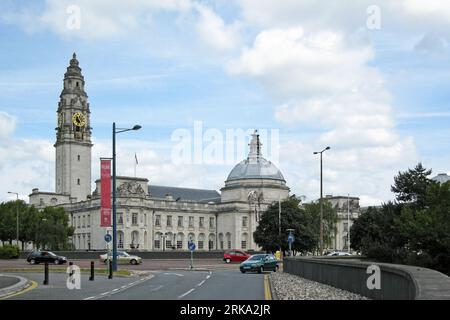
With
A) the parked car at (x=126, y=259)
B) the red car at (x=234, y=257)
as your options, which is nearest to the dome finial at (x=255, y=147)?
the red car at (x=234, y=257)

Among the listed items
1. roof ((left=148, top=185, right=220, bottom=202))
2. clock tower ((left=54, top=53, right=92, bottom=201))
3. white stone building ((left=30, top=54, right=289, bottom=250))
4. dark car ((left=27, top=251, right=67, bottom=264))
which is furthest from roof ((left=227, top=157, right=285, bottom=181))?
dark car ((left=27, top=251, right=67, bottom=264))

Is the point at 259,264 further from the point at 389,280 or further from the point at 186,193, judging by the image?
the point at 186,193

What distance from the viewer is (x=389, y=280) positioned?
776 inches

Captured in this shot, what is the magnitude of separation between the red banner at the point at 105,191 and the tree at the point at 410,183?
29.2 meters

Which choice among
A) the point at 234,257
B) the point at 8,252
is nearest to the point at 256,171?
the point at 234,257

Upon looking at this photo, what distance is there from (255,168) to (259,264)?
114477mm

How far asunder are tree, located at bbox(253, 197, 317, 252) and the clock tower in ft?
225

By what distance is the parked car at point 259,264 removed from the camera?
49719 mm

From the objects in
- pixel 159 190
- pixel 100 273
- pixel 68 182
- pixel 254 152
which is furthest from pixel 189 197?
pixel 100 273

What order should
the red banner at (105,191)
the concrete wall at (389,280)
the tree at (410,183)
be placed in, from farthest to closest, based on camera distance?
the tree at (410,183), the red banner at (105,191), the concrete wall at (389,280)

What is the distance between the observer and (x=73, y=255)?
84.3 m

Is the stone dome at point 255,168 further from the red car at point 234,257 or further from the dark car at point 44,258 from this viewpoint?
the dark car at point 44,258

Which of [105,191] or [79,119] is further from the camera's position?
[79,119]

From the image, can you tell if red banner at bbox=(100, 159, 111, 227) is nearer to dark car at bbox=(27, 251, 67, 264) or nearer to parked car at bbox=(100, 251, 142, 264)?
dark car at bbox=(27, 251, 67, 264)
